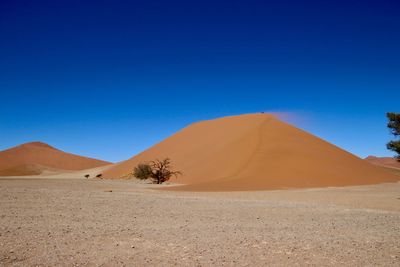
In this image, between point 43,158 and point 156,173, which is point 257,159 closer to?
point 156,173

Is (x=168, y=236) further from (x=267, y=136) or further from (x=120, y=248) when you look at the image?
(x=267, y=136)

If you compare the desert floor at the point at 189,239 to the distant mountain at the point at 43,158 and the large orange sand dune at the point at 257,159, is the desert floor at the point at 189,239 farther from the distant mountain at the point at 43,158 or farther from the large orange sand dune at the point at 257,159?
the distant mountain at the point at 43,158

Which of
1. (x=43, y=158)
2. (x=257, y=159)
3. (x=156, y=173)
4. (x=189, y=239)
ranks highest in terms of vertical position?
(x=43, y=158)

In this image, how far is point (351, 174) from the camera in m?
41.3

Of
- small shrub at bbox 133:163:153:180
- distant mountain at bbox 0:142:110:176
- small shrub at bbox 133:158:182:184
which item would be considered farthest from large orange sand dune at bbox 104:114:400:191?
distant mountain at bbox 0:142:110:176

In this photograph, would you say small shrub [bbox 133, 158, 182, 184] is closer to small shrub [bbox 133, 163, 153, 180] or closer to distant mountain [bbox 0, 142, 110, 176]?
small shrub [bbox 133, 163, 153, 180]

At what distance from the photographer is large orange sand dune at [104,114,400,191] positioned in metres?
34.7

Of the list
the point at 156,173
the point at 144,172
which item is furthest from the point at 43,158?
the point at 156,173

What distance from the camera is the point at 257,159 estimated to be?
39.5m

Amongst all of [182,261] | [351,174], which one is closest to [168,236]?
[182,261]

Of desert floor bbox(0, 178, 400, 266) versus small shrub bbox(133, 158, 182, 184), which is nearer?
desert floor bbox(0, 178, 400, 266)

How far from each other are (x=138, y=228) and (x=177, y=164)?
131 feet

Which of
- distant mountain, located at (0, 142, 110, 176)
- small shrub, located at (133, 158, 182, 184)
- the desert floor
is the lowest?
the desert floor

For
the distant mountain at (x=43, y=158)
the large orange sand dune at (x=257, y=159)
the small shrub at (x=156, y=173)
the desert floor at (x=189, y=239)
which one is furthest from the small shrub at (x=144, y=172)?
the distant mountain at (x=43, y=158)
